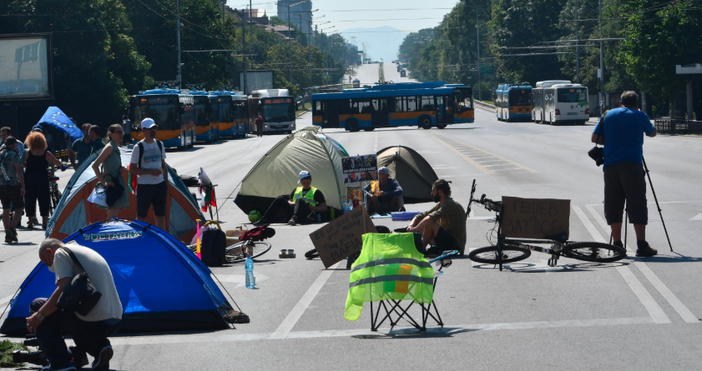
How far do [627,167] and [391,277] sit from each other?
460 centimetres

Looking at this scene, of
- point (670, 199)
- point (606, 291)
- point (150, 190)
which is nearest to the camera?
point (606, 291)

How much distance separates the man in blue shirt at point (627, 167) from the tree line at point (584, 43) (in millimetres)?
38335

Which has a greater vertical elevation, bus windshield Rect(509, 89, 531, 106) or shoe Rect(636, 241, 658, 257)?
bus windshield Rect(509, 89, 531, 106)

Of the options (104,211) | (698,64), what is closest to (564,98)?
(698,64)

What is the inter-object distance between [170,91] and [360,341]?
40.2 metres

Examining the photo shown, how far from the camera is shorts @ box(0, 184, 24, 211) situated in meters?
15.2

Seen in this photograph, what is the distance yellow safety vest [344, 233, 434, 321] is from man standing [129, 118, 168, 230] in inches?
210

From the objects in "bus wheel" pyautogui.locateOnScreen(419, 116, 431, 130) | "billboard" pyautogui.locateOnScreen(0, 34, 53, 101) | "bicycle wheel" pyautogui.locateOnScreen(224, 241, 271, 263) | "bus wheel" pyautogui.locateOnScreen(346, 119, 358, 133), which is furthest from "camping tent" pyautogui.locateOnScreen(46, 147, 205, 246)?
"bus wheel" pyautogui.locateOnScreen(419, 116, 431, 130)

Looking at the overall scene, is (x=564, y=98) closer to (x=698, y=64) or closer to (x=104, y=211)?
(x=698, y=64)

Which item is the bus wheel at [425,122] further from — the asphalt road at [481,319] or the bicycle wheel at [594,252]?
the bicycle wheel at [594,252]

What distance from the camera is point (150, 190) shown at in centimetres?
1247

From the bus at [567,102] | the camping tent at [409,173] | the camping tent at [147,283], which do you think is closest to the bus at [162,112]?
the camping tent at [409,173]

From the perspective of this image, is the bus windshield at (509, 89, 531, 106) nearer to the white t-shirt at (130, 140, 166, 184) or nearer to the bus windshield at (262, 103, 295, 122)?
the bus windshield at (262, 103, 295, 122)

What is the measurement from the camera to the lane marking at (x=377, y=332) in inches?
305
